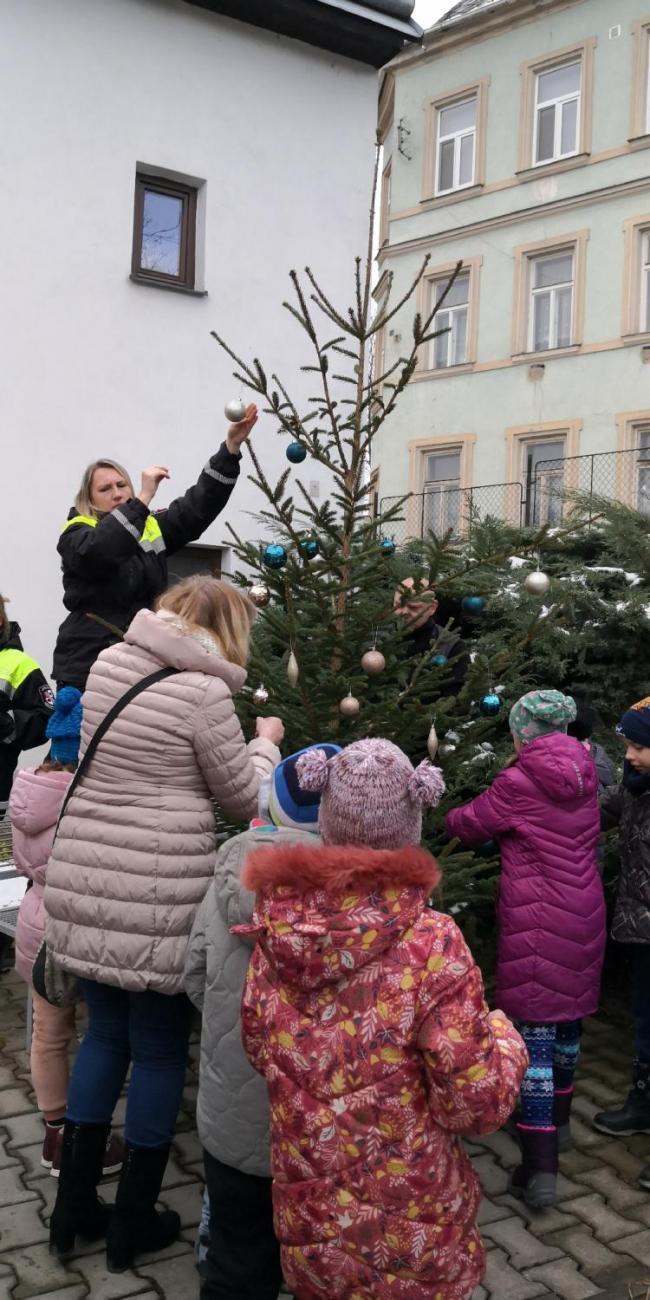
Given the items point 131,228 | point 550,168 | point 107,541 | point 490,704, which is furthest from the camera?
point 550,168

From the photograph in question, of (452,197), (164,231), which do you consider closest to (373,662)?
(164,231)

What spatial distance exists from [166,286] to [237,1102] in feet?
24.2

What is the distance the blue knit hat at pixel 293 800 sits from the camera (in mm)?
2543

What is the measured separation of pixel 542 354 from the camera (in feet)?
72.5

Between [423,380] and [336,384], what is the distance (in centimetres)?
1470

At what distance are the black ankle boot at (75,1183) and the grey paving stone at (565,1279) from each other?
4.16 ft

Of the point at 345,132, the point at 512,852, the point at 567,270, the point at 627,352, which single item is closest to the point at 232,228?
the point at 345,132

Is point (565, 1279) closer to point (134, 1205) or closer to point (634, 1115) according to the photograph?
point (634, 1115)

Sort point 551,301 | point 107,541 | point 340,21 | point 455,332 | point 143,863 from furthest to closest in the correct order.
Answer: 1. point 455,332
2. point 551,301
3. point 340,21
4. point 107,541
5. point 143,863

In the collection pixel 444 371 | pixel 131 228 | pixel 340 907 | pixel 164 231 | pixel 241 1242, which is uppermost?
pixel 444 371

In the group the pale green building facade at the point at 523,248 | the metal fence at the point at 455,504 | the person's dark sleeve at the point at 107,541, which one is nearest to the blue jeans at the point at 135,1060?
the person's dark sleeve at the point at 107,541

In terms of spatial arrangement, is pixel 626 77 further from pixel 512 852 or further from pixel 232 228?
pixel 512 852

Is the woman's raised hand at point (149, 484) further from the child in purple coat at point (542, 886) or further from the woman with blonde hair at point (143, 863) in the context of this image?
the child in purple coat at point (542, 886)

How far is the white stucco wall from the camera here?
26.3 ft
